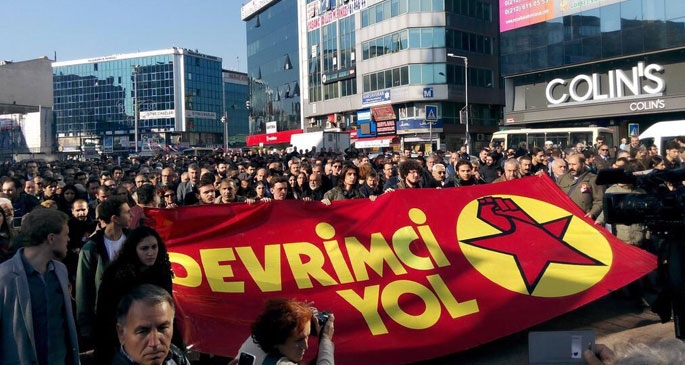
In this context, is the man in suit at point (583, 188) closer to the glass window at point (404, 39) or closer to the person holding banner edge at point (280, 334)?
the person holding banner edge at point (280, 334)

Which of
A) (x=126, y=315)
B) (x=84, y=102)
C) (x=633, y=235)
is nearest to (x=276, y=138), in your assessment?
(x=633, y=235)

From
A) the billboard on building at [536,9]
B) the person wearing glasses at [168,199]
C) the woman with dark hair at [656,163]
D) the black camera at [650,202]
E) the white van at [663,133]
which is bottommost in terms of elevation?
the person wearing glasses at [168,199]

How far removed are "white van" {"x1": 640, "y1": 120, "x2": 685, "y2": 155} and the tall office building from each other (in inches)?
3755

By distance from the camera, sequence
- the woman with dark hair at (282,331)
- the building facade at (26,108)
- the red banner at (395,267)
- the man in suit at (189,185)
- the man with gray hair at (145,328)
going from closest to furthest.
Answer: the man with gray hair at (145,328), the woman with dark hair at (282,331), the red banner at (395,267), the man in suit at (189,185), the building facade at (26,108)

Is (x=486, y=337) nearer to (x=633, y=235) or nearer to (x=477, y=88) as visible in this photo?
(x=633, y=235)

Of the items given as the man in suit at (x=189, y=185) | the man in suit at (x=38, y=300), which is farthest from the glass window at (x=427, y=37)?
the man in suit at (x=38, y=300)

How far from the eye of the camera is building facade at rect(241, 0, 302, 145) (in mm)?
72688

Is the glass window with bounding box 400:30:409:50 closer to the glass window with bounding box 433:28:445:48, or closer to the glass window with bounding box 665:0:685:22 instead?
the glass window with bounding box 433:28:445:48

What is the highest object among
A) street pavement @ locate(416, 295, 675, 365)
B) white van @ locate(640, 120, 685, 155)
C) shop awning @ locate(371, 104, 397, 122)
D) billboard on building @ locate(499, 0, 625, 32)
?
billboard on building @ locate(499, 0, 625, 32)

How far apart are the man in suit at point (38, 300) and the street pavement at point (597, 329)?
9.83ft

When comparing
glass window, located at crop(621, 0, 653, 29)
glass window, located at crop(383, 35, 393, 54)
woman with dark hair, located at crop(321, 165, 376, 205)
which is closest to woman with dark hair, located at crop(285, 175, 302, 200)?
woman with dark hair, located at crop(321, 165, 376, 205)

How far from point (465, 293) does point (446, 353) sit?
21.5 inches

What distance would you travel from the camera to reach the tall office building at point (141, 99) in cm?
10769

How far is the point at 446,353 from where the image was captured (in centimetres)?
480
